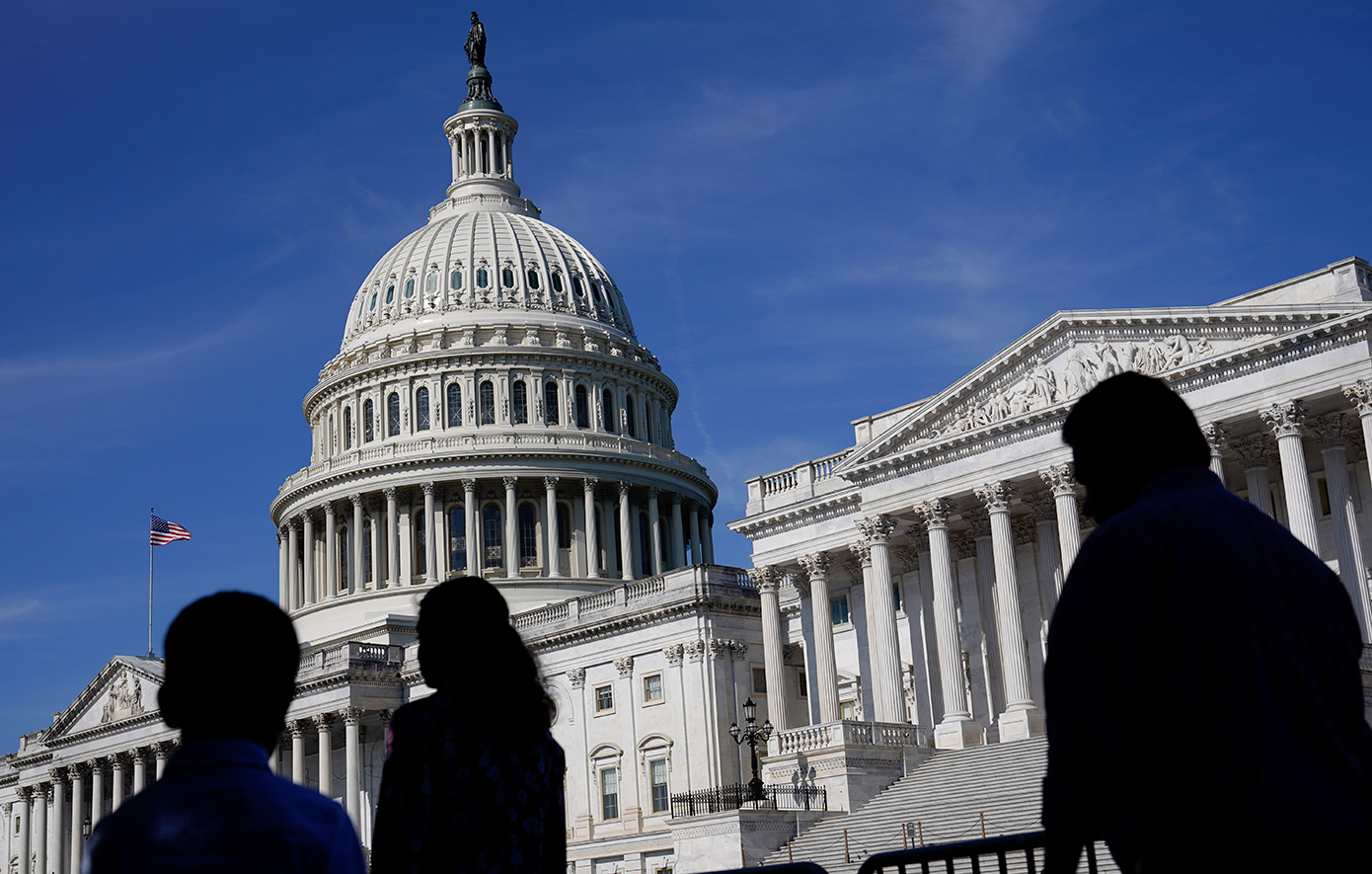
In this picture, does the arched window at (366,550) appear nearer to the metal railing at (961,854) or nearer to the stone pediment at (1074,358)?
the stone pediment at (1074,358)

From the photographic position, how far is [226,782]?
4.58m

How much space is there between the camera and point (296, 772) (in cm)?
7756

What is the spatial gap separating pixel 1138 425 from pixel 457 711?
10.6 ft

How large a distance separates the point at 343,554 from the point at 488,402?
12.6 m

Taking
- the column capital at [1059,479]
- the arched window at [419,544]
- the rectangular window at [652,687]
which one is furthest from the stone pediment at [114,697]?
the column capital at [1059,479]

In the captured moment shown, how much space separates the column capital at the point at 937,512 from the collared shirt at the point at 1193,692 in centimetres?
4633

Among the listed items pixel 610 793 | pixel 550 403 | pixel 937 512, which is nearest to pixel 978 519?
pixel 937 512

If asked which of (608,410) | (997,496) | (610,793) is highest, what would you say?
(608,410)

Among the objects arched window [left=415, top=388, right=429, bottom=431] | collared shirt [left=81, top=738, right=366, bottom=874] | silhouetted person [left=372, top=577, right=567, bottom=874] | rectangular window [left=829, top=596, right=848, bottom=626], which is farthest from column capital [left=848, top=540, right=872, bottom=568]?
collared shirt [left=81, top=738, right=366, bottom=874]

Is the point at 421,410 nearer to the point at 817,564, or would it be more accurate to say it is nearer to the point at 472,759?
the point at 817,564

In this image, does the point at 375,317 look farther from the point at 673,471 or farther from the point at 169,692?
the point at 169,692

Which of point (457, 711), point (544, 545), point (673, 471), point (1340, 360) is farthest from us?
point (673, 471)

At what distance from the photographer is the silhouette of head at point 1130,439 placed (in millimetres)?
5531

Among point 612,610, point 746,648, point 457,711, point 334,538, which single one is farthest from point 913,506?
point 334,538
